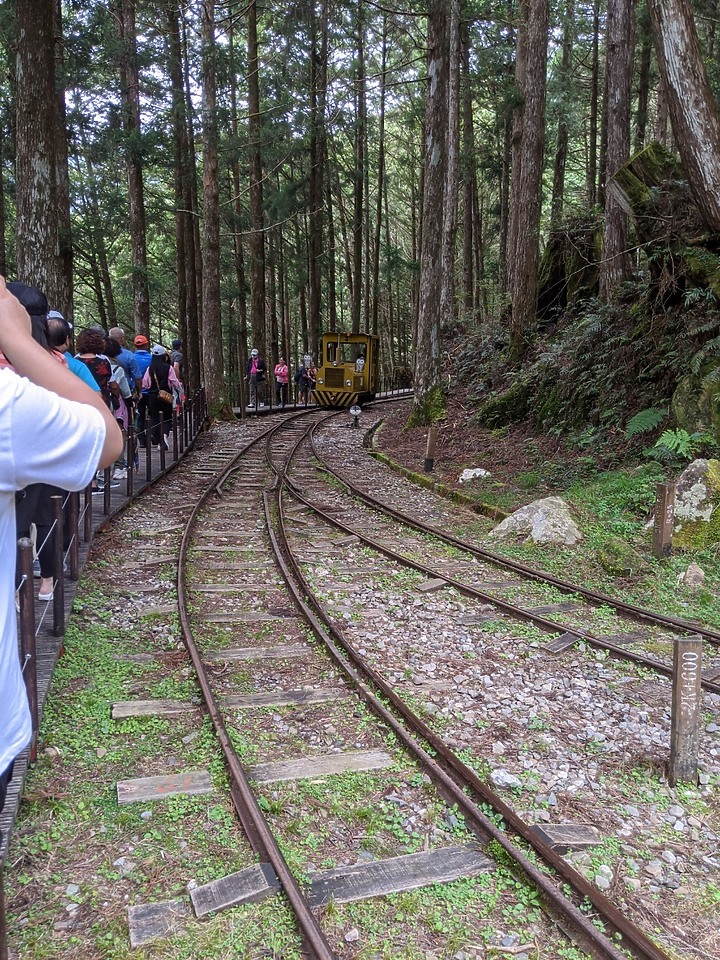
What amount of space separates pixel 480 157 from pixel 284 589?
2419cm

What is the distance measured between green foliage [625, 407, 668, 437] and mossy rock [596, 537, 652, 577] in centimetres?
288

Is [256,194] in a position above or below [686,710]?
above

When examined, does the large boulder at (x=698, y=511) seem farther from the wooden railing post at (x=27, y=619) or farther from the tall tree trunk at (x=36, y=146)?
the tall tree trunk at (x=36, y=146)

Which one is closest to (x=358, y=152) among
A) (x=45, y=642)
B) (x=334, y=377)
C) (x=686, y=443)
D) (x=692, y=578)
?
(x=334, y=377)

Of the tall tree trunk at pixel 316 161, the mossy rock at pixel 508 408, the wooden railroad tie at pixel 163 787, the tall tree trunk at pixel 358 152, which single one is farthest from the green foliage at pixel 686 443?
the tall tree trunk at pixel 358 152

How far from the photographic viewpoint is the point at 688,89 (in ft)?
30.7

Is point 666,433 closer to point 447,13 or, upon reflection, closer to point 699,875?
point 699,875

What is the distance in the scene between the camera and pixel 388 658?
571 centimetres

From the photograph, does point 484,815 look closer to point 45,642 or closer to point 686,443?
point 45,642

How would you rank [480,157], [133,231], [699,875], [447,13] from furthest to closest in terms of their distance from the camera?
[480,157] < [133,231] < [447,13] < [699,875]

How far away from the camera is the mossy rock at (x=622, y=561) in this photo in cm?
761

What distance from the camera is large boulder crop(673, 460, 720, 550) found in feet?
26.2

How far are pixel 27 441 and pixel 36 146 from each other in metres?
9.03

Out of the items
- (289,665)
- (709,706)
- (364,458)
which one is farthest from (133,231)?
(709,706)
